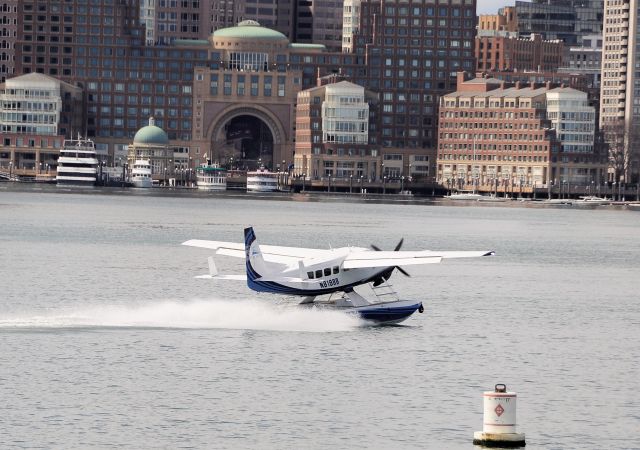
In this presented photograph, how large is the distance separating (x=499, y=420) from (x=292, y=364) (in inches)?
813

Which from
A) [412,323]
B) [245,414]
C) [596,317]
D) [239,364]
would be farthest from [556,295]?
[245,414]

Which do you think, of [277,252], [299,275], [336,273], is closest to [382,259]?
[336,273]

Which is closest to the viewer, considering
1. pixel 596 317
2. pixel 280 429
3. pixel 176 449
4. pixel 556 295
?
pixel 176 449

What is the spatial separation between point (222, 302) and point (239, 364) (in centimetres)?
1957

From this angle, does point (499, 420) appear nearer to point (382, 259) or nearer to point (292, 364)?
point (292, 364)

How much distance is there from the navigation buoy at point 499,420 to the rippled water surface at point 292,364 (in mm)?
3475

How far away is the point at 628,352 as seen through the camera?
264 feet

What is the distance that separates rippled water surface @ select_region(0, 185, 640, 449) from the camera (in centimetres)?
5922

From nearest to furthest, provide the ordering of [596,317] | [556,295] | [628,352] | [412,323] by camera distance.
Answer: [628,352] < [412,323] < [596,317] < [556,295]

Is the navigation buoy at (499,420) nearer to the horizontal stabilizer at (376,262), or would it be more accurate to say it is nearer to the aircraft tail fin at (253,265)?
the horizontal stabilizer at (376,262)

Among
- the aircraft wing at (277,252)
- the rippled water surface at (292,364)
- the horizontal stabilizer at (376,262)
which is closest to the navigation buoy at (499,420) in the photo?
the rippled water surface at (292,364)

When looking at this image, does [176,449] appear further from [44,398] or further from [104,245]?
[104,245]

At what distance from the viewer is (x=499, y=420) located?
52.8 meters

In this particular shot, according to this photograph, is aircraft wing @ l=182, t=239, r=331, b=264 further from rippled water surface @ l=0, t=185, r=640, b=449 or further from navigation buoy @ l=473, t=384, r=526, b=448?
navigation buoy @ l=473, t=384, r=526, b=448
